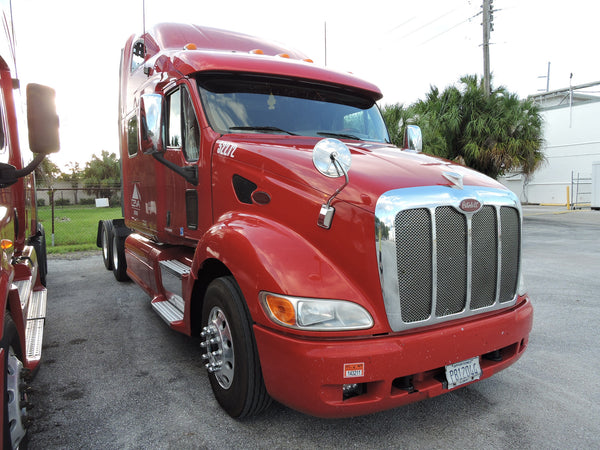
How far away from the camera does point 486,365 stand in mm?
2848

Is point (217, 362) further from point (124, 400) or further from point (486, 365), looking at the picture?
point (486, 365)

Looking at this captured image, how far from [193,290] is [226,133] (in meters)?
1.31

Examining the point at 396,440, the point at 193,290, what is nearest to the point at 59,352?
the point at 193,290

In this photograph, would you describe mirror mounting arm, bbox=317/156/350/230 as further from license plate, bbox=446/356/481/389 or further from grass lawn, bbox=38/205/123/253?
grass lawn, bbox=38/205/123/253

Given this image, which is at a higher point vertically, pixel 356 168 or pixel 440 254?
pixel 356 168

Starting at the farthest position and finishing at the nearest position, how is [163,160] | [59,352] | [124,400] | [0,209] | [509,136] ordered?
1. [509,136]
2. [59,352]
3. [163,160]
4. [124,400]
5. [0,209]

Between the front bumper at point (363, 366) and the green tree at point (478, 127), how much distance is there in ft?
49.9

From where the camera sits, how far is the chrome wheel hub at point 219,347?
3.02 meters

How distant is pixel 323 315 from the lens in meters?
2.43

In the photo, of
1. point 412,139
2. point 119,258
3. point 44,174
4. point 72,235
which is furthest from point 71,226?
point 412,139

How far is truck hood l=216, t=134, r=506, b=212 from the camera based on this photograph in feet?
8.49

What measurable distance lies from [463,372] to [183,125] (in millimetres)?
3039

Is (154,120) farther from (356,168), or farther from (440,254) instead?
(440,254)

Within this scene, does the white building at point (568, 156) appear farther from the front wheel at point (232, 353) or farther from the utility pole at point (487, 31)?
the front wheel at point (232, 353)
